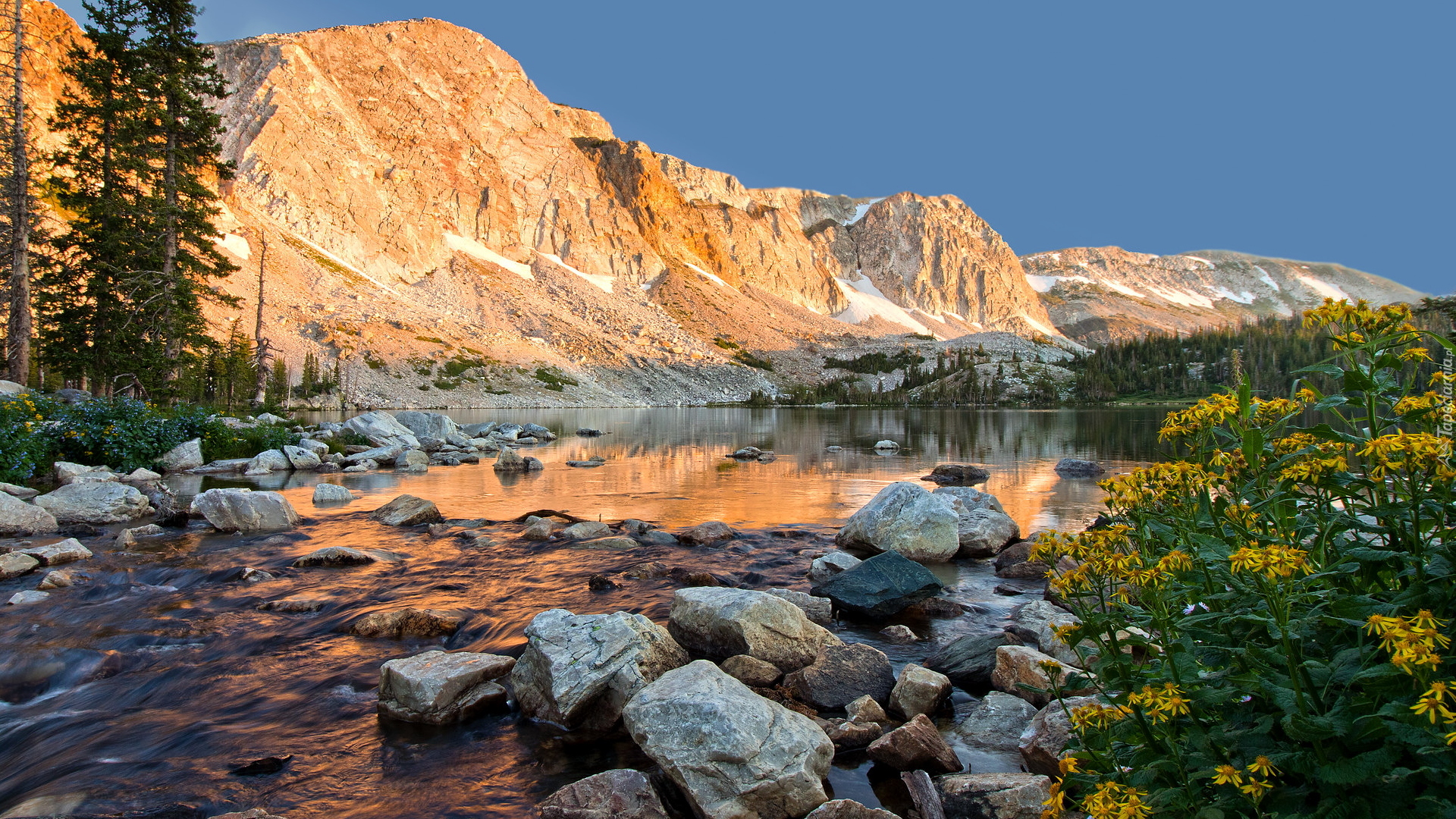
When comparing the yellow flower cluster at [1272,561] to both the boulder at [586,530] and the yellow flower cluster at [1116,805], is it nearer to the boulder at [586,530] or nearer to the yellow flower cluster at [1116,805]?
the yellow flower cluster at [1116,805]

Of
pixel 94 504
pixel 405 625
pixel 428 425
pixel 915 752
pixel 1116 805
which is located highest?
pixel 428 425

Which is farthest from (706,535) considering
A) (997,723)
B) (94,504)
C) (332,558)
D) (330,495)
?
(94,504)

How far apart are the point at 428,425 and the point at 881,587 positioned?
38.5m

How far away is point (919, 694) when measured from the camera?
758 centimetres

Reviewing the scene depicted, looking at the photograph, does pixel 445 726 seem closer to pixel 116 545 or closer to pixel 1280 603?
pixel 1280 603

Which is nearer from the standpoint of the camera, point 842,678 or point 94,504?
point 842,678

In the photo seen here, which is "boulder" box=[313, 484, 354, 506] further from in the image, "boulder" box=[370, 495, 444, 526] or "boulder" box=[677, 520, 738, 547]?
"boulder" box=[677, 520, 738, 547]

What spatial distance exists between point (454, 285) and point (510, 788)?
18849cm

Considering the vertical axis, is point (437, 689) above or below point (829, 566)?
below

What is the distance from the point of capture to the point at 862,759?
263 inches

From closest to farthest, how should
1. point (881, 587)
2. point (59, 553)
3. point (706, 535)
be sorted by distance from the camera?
point (881, 587), point (59, 553), point (706, 535)

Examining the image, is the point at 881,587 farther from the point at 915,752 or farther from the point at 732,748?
the point at 732,748

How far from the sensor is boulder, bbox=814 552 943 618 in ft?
35.9

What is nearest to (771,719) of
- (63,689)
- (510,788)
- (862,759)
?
(862,759)
